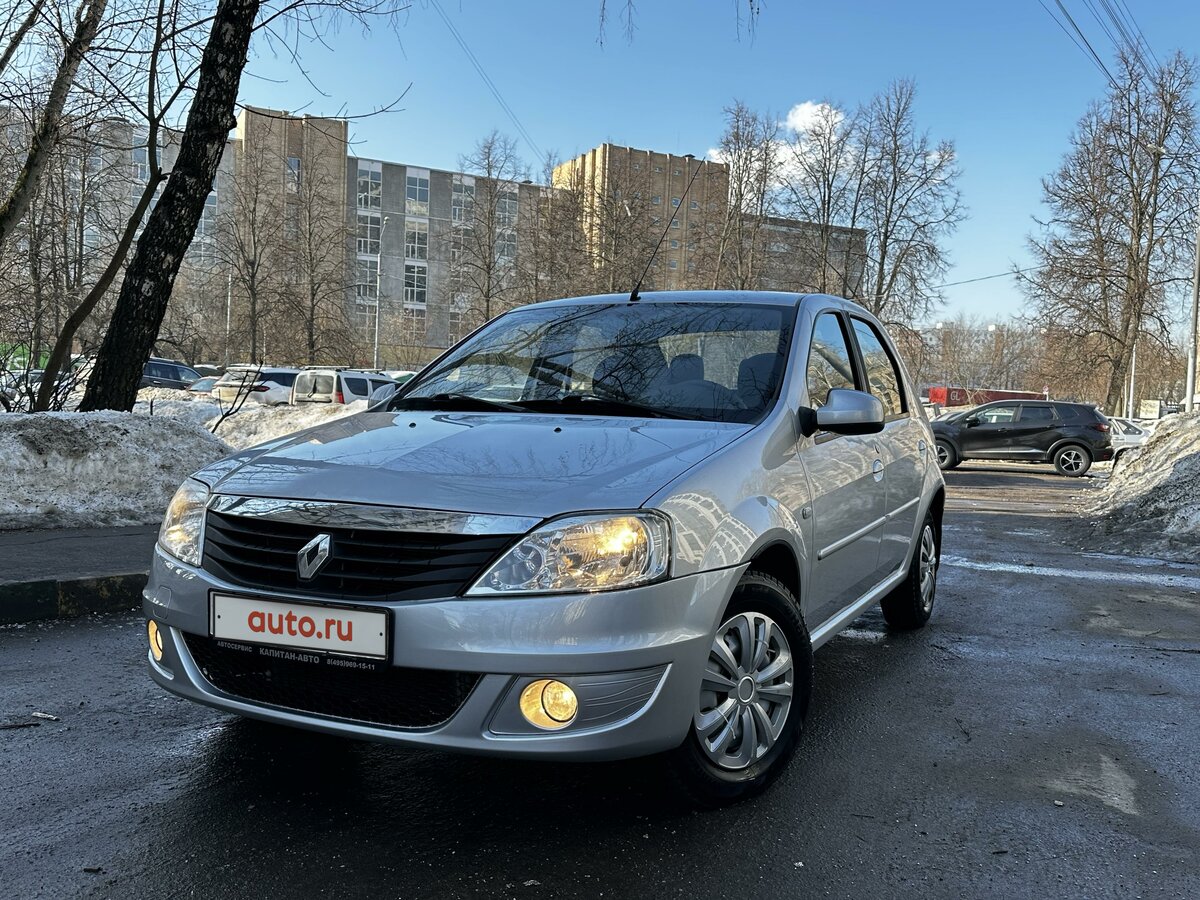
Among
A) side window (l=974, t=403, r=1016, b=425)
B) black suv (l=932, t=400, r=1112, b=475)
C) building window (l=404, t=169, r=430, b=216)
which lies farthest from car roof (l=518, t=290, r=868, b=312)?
building window (l=404, t=169, r=430, b=216)

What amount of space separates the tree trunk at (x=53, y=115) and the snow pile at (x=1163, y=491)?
11254 millimetres

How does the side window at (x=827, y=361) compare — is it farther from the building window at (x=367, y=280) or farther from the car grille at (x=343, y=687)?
the building window at (x=367, y=280)

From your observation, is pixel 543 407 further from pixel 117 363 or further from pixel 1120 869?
pixel 117 363

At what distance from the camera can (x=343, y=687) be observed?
2.53 meters

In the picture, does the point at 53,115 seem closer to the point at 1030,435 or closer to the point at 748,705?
the point at 748,705

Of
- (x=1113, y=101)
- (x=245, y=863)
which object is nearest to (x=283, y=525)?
(x=245, y=863)

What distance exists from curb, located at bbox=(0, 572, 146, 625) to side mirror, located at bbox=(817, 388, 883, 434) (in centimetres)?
389

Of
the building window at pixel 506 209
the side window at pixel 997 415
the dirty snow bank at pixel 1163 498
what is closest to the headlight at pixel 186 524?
the dirty snow bank at pixel 1163 498

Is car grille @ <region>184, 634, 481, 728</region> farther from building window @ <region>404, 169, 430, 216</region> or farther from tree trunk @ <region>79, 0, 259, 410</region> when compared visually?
building window @ <region>404, 169, 430, 216</region>

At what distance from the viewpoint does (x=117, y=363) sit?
8602mm

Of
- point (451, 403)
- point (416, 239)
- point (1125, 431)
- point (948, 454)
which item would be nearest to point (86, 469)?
point (451, 403)

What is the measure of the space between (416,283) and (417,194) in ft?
23.6

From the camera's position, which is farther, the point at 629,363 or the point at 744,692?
the point at 629,363

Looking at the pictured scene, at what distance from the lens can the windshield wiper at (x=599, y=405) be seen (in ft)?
10.9
